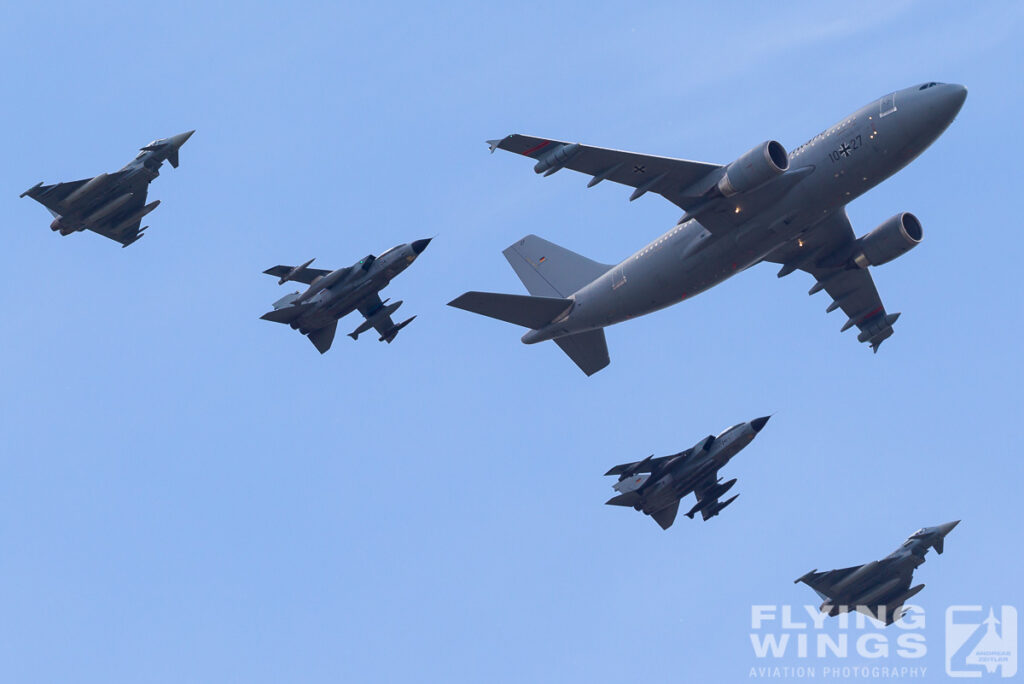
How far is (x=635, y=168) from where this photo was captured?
53.9 metres

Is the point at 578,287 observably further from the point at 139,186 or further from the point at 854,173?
the point at 139,186

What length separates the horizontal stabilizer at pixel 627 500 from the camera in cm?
6396

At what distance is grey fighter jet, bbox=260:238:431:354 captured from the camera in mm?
62562

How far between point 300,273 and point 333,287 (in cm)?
187

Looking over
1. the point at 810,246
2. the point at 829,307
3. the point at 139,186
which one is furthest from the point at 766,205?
the point at 139,186

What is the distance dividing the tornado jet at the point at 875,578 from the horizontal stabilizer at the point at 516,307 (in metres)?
19.8

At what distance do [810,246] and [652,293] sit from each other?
1028 centimetres

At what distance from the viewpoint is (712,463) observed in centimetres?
6312

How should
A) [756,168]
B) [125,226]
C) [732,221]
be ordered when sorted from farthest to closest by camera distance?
[125,226]
[732,221]
[756,168]

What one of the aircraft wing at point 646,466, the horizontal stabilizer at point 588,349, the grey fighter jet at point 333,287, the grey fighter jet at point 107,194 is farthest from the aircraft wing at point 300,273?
the aircraft wing at point 646,466

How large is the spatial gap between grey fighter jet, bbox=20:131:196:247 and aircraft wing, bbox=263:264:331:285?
25.2 feet

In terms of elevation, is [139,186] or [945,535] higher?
[139,186]

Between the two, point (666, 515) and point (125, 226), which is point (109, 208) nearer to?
point (125, 226)

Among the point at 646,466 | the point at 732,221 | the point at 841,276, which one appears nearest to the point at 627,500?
the point at 646,466
